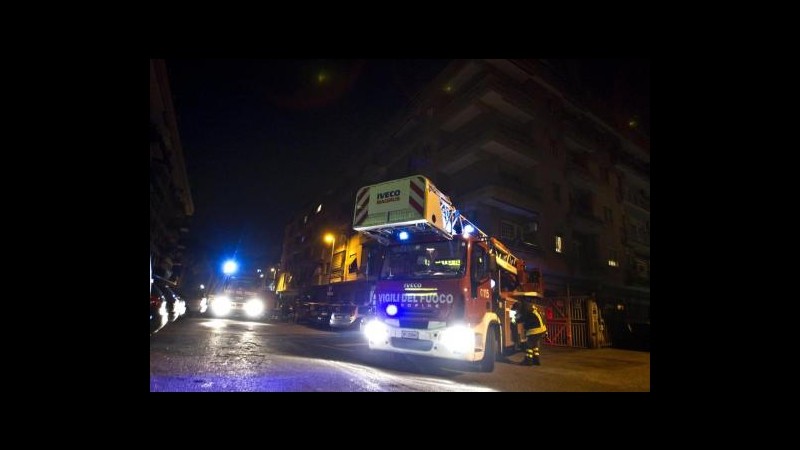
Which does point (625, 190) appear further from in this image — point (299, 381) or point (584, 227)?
point (299, 381)

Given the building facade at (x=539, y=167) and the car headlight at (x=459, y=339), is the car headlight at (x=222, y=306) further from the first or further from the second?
the car headlight at (x=459, y=339)

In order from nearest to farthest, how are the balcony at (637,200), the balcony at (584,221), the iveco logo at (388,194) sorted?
the iveco logo at (388,194) < the balcony at (584,221) < the balcony at (637,200)

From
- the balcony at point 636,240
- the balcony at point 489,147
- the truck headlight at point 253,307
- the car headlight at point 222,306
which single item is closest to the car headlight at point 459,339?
the balcony at point 489,147

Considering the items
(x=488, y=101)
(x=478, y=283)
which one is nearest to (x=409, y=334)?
(x=478, y=283)

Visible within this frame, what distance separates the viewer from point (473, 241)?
755 centimetres

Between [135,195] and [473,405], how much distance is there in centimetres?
413

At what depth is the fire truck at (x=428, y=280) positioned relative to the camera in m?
7.03

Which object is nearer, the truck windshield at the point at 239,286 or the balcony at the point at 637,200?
the truck windshield at the point at 239,286

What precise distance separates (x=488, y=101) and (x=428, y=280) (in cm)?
1640

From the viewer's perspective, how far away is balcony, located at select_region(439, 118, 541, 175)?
19938 mm

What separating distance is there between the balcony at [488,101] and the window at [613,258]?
11.3 meters

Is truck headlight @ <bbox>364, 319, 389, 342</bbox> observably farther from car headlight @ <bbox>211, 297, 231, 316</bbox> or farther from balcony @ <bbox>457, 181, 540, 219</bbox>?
car headlight @ <bbox>211, 297, 231, 316</bbox>

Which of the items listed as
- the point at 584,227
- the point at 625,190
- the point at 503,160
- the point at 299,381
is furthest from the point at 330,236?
the point at 299,381

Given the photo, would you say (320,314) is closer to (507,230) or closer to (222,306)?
(222,306)
